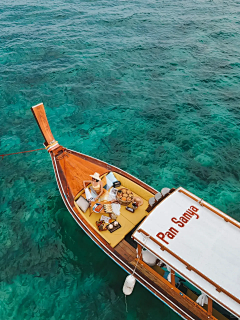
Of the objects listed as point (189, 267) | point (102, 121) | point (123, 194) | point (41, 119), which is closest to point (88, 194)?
point (123, 194)

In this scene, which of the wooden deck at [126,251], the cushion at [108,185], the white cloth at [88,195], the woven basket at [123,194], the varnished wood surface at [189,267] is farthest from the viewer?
the cushion at [108,185]

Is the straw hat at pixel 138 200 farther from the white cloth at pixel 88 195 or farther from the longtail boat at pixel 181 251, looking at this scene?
the white cloth at pixel 88 195

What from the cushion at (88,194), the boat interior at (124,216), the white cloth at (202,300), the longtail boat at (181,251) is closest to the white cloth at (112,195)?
the boat interior at (124,216)

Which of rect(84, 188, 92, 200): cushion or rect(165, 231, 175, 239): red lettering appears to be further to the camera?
rect(84, 188, 92, 200): cushion

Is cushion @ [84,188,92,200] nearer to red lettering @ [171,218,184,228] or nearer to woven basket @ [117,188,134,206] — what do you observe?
woven basket @ [117,188,134,206]

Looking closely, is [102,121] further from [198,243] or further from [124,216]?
[198,243]

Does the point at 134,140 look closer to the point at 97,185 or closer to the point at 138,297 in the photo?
the point at 97,185

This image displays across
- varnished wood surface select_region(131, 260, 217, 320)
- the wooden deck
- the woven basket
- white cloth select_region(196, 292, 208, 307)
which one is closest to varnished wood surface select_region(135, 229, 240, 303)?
white cloth select_region(196, 292, 208, 307)
